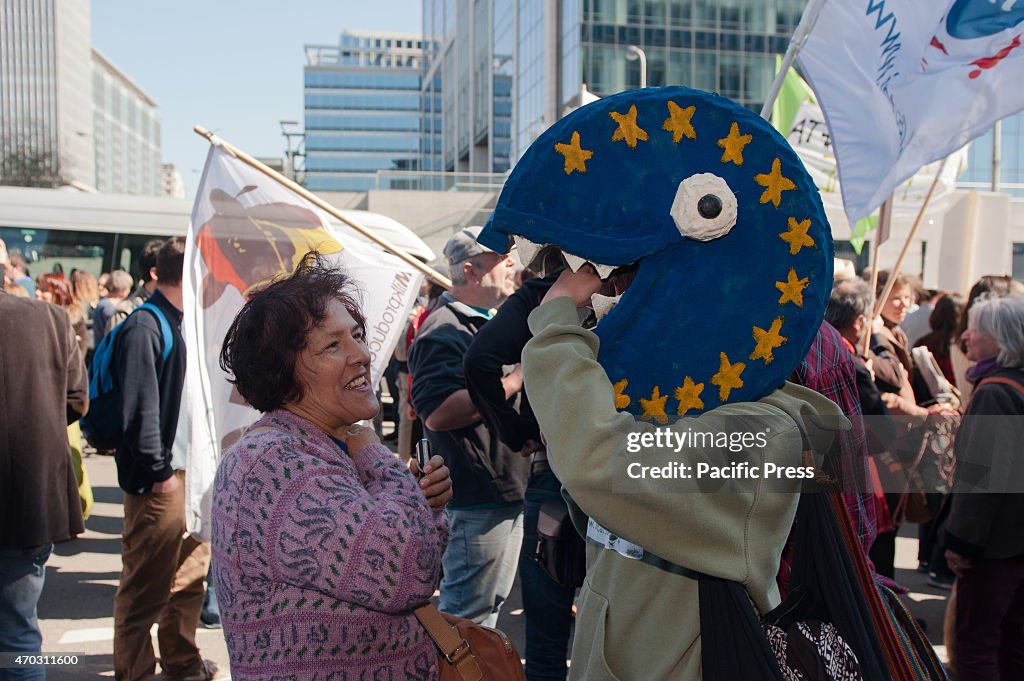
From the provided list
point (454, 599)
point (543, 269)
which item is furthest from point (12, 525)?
point (543, 269)

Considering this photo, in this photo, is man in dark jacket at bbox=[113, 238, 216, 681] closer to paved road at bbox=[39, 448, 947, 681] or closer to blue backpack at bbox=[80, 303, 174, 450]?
blue backpack at bbox=[80, 303, 174, 450]

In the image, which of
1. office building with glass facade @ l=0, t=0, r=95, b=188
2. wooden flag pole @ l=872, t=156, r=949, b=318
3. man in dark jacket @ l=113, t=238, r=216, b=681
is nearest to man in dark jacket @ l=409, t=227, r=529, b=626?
man in dark jacket @ l=113, t=238, r=216, b=681

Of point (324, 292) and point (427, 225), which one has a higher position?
point (427, 225)

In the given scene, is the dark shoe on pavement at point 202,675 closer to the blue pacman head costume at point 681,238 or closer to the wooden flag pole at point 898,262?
the blue pacman head costume at point 681,238

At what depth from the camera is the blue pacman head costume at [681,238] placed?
1505 millimetres

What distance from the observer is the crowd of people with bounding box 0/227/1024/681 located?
60.2 inches

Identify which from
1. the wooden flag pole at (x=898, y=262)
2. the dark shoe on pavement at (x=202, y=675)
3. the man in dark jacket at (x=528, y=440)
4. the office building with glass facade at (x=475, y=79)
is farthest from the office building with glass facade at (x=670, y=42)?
the man in dark jacket at (x=528, y=440)

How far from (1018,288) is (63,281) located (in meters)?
7.20

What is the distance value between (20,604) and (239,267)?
155 centimetres

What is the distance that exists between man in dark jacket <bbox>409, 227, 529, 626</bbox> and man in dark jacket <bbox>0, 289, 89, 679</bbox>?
1444 mm

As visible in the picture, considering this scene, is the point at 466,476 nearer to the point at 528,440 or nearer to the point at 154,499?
the point at 528,440

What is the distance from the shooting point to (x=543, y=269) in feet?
5.58

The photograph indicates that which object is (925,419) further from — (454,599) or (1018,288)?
(454,599)

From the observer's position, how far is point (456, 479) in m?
3.58
